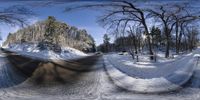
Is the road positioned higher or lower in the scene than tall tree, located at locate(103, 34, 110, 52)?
lower

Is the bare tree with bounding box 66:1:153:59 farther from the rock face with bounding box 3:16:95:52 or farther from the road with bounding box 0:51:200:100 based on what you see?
the road with bounding box 0:51:200:100

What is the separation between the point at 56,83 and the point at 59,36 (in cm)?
24

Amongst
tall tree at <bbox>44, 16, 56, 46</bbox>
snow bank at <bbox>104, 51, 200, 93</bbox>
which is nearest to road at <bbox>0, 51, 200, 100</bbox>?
snow bank at <bbox>104, 51, 200, 93</bbox>

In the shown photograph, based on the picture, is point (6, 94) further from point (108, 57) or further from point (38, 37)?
point (108, 57)

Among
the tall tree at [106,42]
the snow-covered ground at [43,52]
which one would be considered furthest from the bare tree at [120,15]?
the snow-covered ground at [43,52]

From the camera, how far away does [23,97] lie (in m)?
1.17

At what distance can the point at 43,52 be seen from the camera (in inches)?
45.3

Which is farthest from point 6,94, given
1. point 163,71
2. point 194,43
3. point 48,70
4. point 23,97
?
point 194,43

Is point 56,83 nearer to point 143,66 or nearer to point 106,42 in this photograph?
point 106,42

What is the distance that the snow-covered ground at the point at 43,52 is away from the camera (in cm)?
113

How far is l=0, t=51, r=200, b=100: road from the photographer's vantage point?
1173mm

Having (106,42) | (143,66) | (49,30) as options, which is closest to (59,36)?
(49,30)

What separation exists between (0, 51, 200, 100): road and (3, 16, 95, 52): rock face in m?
0.10

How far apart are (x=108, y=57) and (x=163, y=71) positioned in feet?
0.88
